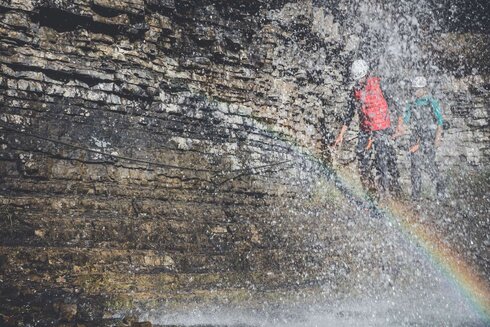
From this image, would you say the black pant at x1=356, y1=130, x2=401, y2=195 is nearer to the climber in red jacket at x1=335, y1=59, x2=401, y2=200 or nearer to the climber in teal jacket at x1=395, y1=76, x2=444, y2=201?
the climber in red jacket at x1=335, y1=59, x2=401, y2=200

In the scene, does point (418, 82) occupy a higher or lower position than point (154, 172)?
higher

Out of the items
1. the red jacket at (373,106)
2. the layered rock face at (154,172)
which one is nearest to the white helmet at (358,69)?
the red jacket at (373,106)

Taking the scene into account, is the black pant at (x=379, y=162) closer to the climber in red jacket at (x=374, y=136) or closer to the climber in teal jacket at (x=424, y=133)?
the climber in red jacket at (x=374, y=136)

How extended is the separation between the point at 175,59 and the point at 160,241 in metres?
2.57

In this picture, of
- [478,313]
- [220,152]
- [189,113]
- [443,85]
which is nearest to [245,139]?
[220,152]

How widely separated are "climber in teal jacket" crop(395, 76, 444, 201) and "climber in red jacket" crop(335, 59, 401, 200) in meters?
0.52

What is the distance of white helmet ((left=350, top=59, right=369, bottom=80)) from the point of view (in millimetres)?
8288

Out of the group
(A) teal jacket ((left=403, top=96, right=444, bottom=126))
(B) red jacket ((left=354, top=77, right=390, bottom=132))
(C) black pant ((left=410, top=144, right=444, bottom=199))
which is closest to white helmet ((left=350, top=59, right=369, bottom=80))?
(B) red jacket ((left=354, top=77, right=390, bottom=132))

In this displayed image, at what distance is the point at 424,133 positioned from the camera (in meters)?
9.54

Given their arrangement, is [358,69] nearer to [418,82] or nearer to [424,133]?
[424,133]

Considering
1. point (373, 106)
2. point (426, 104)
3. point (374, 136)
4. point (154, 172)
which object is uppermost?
point (426, 104)

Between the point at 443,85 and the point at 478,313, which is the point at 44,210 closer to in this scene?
the point at 478,313

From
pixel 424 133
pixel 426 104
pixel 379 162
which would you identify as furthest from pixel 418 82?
pixel 379 162

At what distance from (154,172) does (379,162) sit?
4.23 meters
